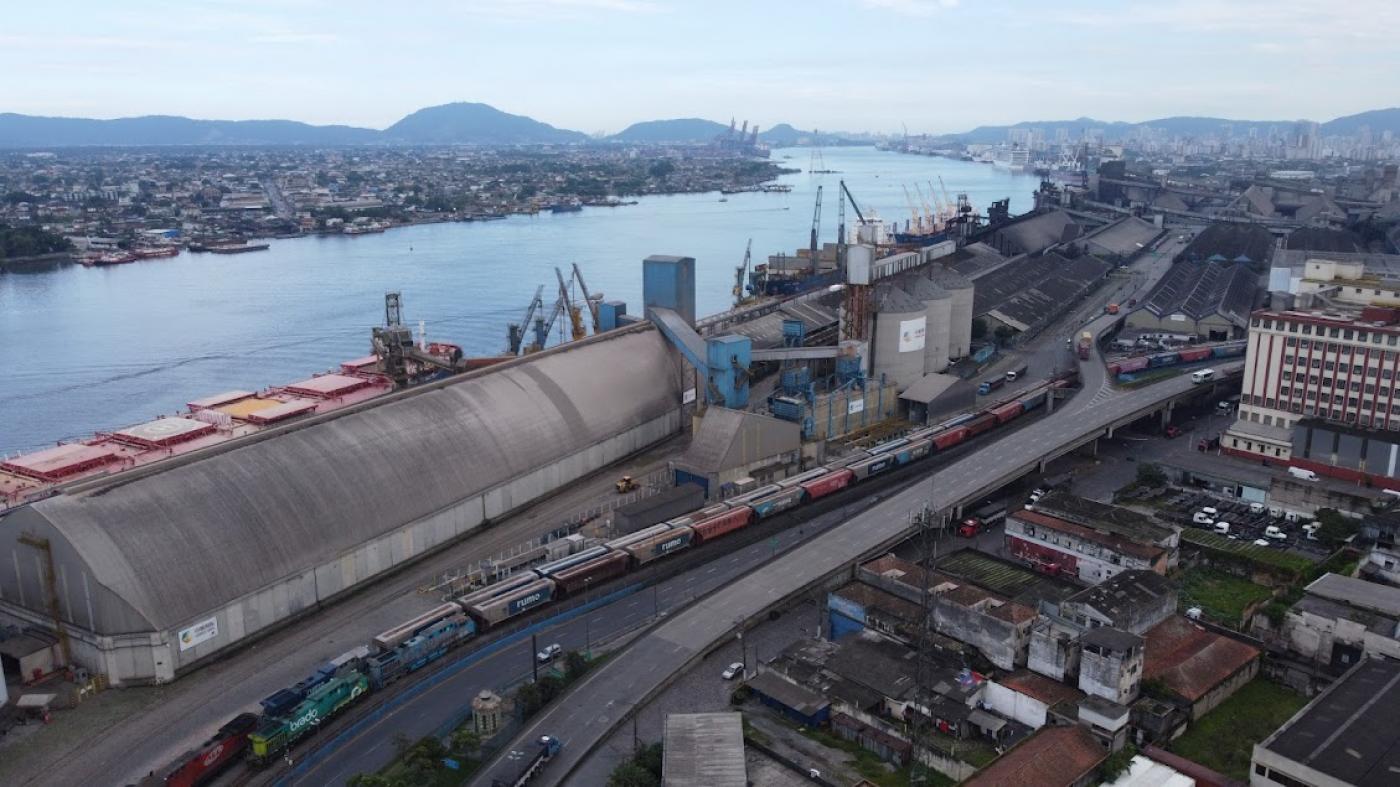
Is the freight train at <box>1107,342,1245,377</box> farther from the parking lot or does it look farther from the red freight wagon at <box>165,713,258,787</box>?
the red freight wagon at <box>165,713,258,787</box>

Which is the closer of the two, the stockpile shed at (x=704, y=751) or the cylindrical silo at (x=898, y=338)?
the stockpile shed at (x=704, y=751)

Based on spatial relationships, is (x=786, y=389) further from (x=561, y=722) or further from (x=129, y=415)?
(x=129, y=415)

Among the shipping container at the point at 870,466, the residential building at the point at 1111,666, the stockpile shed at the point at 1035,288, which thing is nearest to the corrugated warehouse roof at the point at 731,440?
the shipping container at the point at 870,466

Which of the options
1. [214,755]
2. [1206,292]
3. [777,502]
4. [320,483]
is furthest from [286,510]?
[1206,292]

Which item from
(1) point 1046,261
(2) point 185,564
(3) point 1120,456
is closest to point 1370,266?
(1) point 1046,261

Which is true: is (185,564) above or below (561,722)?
above

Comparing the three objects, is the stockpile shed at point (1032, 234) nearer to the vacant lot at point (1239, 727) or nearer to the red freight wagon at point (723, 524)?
the red freight wagon at point (723, 524)

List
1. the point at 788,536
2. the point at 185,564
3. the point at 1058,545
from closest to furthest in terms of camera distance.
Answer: the point at 185,564, the point at 1058,545, the point at 788,536
